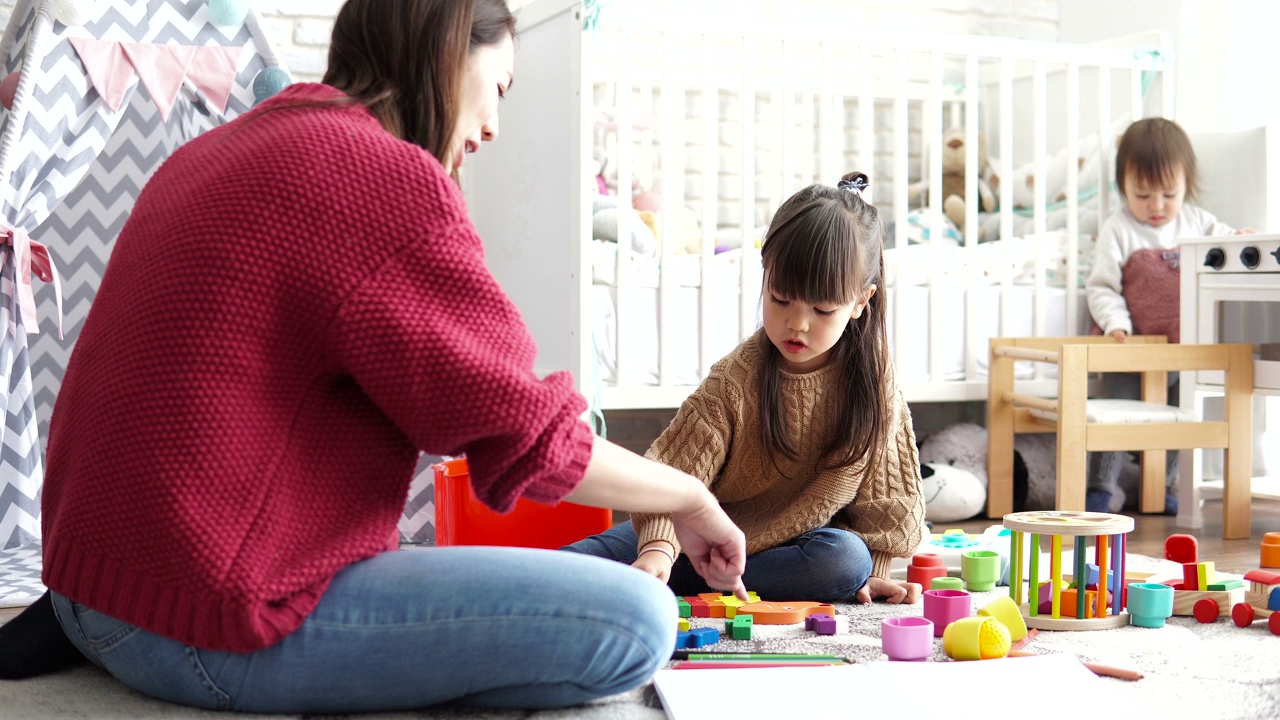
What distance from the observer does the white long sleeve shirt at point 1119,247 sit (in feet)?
9.07

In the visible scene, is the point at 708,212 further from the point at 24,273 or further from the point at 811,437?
the point at 24,273

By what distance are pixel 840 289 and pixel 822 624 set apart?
1.29ft

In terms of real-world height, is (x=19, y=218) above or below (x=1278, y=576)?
above

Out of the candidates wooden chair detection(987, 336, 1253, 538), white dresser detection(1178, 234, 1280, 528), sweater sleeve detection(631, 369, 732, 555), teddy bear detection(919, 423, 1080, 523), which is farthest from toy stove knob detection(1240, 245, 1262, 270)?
sweater sleeve detection(631, 369, 732, 555)

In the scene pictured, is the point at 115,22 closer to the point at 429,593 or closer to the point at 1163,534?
the point at 429,593

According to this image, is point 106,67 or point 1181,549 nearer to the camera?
point 1181,549

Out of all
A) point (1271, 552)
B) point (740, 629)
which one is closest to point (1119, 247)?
point (1271, 552)

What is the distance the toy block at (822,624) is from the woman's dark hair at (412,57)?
0.69 m

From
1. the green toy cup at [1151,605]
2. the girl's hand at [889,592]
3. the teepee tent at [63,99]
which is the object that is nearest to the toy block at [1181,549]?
the green toy cup at [1151,605]

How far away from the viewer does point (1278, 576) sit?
59.0 inches

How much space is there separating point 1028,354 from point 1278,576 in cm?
116

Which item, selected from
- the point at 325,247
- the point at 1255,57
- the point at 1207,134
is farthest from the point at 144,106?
the point at 1255,57

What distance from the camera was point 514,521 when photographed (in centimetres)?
187

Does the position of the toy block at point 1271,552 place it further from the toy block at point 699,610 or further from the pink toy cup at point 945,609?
the toy block at point 699,610
